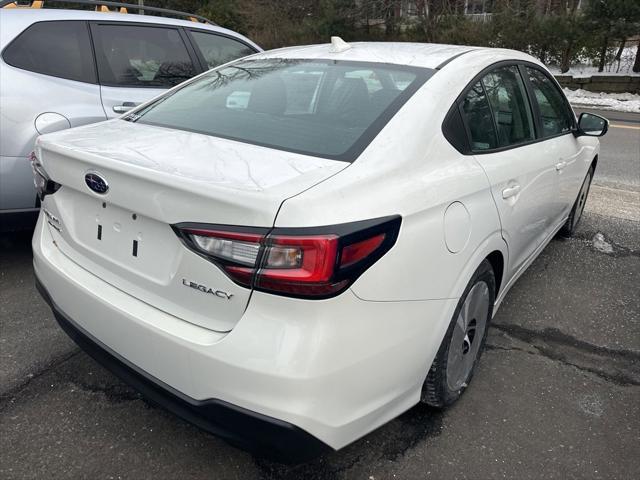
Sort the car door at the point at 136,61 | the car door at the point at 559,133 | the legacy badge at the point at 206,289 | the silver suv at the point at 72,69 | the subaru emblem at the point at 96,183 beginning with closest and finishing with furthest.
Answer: the legacy badge at the point at 206,289 → the subaru emblem at the point at 96,183 → the car door at the point at 559,133 → the silver suv at the point at 72,69 → the car door at the point at 136,61

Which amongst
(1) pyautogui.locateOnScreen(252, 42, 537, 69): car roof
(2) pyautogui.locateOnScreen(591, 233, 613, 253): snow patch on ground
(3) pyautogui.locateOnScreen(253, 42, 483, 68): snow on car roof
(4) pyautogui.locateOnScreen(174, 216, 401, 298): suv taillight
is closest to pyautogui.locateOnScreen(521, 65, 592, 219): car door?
(1) pyautogui.locateOnScreen(252, 42, 537, 69): car roof

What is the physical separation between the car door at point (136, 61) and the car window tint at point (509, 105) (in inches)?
101

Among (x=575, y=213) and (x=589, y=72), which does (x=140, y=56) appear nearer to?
Result: (x=575, y=213)

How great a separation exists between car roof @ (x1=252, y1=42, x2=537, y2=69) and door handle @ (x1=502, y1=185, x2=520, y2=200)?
65cm

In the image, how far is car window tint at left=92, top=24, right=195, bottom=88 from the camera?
409cm

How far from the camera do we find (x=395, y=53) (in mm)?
2764

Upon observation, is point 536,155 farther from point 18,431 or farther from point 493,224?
point 18,431

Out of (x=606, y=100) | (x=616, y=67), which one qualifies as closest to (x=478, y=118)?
(x=606, y=100)

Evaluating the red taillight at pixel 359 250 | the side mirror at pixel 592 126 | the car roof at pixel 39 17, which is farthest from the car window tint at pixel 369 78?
the car roof at pixel 39 17

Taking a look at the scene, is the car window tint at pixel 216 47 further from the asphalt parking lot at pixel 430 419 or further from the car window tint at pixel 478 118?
the car window tint at pixel 478 118

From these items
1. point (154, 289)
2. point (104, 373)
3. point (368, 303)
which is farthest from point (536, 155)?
point (104, 373)

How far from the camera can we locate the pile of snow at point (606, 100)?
51.4 ft

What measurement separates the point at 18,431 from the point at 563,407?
240 centimetres

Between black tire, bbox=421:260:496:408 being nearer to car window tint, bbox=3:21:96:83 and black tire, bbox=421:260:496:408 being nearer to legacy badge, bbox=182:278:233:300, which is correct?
legacy badge, bbox=182:278:233:300
